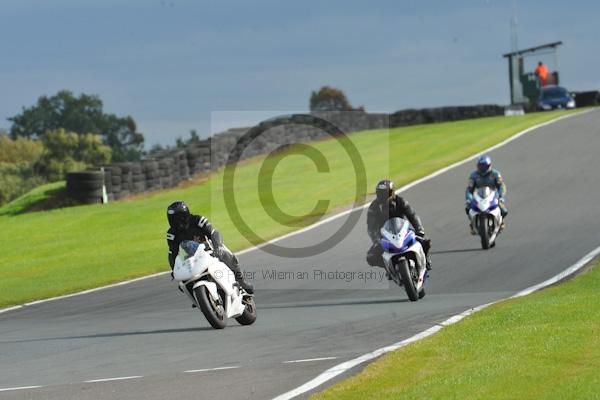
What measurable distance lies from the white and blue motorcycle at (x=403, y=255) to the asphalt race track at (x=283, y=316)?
1.05 ft

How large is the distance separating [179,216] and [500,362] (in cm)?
520

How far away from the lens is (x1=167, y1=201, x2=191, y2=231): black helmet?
13688 millimetres

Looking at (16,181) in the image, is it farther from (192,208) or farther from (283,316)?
(283,316)

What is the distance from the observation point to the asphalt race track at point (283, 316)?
418 inches

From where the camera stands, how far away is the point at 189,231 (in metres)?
13.8

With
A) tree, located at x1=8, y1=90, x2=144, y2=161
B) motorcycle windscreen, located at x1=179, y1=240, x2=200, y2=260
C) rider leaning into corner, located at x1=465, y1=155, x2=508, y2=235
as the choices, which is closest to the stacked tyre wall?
rider leaning into corner, located at x1=465, y1=155, x2=508, y2=235

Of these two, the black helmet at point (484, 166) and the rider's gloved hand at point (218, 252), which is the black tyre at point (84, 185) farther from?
the rider's gloved hand at point (218, 252)

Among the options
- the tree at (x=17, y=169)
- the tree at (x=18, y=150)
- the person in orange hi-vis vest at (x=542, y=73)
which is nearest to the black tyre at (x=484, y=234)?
the person in orange hi-vis vest at (x=542, y=73)

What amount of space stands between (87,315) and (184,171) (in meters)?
25.2

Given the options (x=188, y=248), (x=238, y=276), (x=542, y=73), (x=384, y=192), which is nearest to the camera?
(x=188, y=248)

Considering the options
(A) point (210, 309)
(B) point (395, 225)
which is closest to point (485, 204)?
(B) point (395, 225)

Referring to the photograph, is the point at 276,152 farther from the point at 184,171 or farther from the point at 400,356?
the point at 400,356

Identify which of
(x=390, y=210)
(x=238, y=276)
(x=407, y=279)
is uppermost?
(x=390, y=210)

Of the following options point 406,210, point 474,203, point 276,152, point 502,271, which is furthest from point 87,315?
point 276,152
